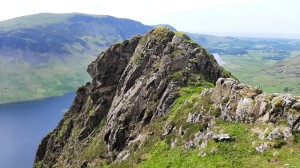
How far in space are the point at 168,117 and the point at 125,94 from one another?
1839 cm

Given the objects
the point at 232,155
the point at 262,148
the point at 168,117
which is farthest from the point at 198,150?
the point at 168,117

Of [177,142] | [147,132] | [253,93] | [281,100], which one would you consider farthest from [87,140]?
[281,100]

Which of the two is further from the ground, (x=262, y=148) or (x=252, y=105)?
(x=252, y=105)

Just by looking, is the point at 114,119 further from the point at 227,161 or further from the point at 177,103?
the point at 227,161

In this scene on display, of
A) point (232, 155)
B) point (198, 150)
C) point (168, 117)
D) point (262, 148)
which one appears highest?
point (262, 148)

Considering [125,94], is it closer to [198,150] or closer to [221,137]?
[198,150]

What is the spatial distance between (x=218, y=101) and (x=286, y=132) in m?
15.7

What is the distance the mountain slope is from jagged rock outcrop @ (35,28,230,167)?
9.1 inches

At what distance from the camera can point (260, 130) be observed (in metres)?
44.2

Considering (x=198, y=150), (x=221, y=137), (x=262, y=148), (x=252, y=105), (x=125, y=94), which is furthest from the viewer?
(x=125, y=94)

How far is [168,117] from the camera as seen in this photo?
215 ft

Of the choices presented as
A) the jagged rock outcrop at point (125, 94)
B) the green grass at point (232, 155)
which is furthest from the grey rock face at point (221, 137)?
the jagged rock outcrop at point (125, 94)

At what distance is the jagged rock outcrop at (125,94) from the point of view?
7281cm

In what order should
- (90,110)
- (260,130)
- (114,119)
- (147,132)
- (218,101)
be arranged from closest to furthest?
(260,130)
(218,101)
(147,132)
(114,119)
(90,110)
